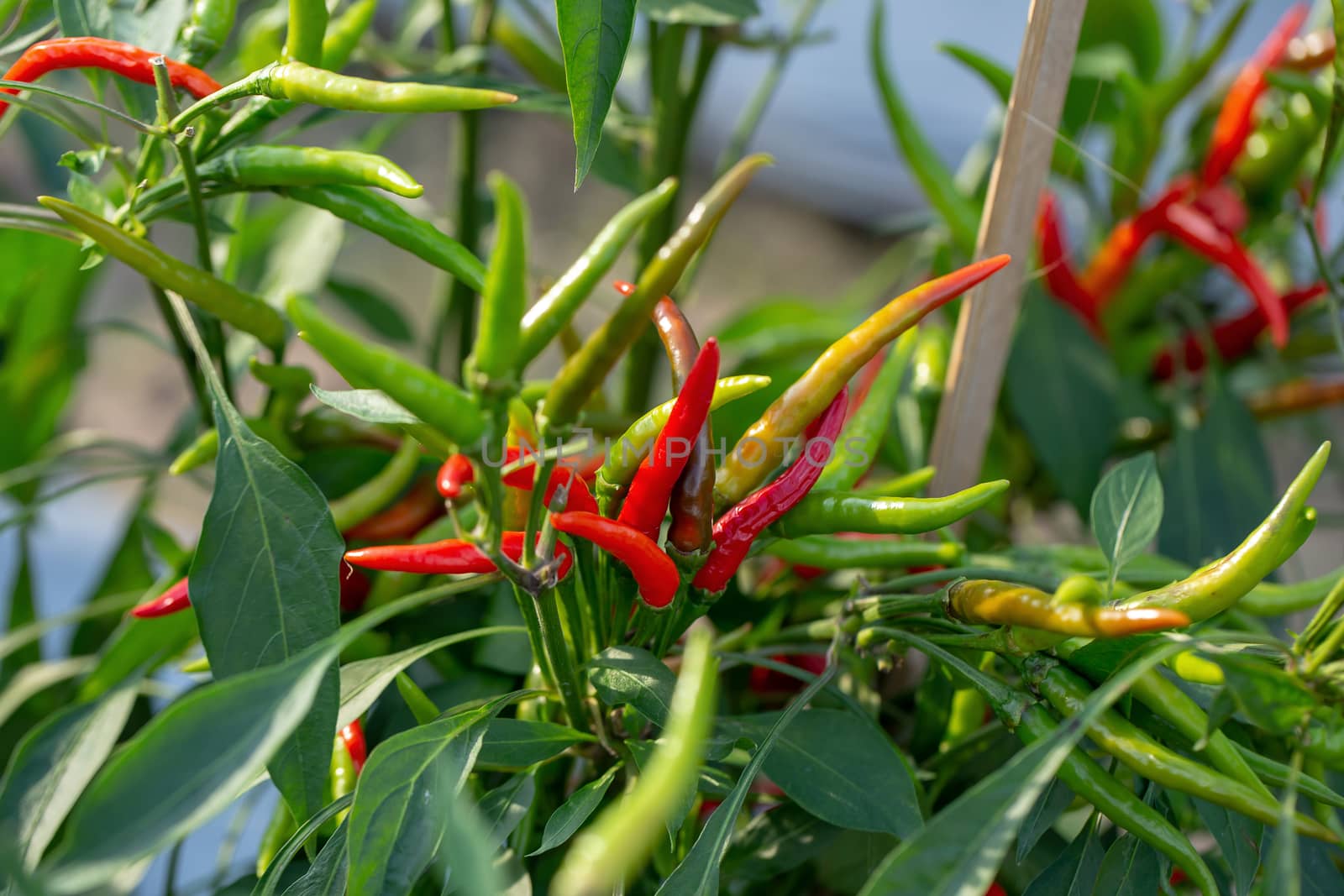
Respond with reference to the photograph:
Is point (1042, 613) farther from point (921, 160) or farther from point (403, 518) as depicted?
point (921, 160)

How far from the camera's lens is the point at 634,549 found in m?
0.34

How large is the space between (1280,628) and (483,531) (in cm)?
52

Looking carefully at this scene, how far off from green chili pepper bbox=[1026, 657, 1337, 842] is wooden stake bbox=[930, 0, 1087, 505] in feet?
0.55

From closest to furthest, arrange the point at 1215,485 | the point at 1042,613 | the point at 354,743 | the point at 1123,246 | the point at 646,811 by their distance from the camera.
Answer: the point at 646,811 < the point at 1042,613 < the point at 354,743 < the point at 1215,485 < the point at 1123,246

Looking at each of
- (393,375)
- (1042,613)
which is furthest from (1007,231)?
(393,375)

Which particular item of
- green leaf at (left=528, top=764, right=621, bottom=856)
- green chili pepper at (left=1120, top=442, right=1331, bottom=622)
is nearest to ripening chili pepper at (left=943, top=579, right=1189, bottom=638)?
green chili pepper at (left=1120, top=442, right=1331, bottom=622)

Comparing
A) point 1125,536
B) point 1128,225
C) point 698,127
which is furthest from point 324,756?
point 698,127

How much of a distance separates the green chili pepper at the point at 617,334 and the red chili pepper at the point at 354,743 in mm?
212

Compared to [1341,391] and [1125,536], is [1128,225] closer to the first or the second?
[1341,391]

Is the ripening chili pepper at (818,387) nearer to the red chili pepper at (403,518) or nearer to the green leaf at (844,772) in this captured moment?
the green leaf at (844,772)

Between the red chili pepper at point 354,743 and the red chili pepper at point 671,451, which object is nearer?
the red chili pepper at point 671,451

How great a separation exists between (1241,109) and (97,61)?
74 cm

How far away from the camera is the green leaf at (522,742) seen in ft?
1.21

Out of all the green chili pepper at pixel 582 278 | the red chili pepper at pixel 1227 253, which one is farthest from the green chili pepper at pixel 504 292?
the red chili pepper at pixel 1227 253
